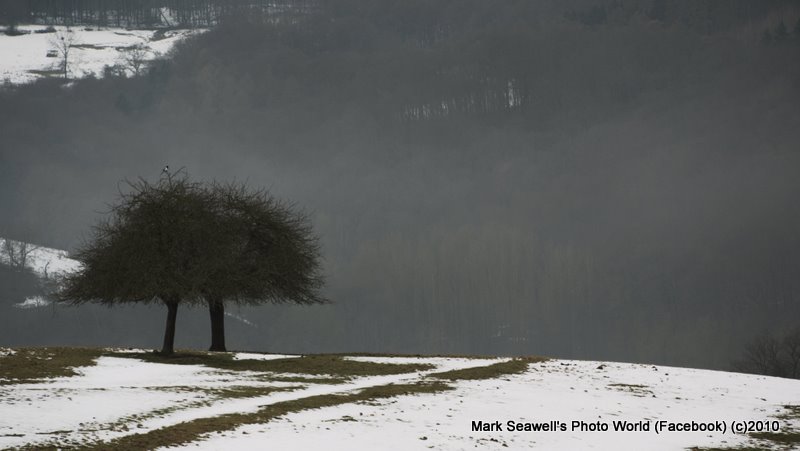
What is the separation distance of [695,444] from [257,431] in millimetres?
15945

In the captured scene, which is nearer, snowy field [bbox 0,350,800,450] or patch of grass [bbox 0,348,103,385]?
snowy field [bbox 0,350,800,450]

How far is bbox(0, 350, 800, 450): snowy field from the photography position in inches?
1088

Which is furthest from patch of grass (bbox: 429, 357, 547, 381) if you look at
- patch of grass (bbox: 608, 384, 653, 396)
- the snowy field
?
patch of grass (bbox: 608, 384, 653, 396)

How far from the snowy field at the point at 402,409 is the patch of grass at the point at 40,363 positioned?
92cm

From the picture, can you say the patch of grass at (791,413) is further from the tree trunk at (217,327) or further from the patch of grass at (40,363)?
Result: the tree trunk at (217,327)

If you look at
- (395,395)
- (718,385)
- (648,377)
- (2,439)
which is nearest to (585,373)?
(648,377)

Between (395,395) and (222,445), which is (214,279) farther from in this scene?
(222,445)

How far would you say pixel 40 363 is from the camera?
43.6 meters

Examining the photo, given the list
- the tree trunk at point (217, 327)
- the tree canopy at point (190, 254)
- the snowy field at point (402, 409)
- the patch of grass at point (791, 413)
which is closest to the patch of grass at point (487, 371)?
the snowy field at point (402, 409)

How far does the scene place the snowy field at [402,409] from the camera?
27641 mm

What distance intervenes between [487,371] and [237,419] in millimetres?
20925

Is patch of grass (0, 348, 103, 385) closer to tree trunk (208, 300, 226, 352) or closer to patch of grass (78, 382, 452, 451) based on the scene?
tree trunk (208, 300, 226, 352)

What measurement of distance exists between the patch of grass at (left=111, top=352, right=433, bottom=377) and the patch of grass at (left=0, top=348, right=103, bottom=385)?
129 inches

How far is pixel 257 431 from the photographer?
28.0 metres
